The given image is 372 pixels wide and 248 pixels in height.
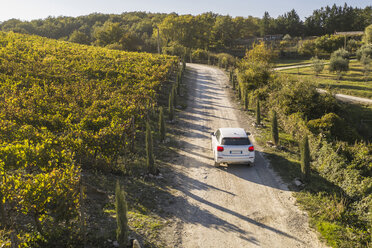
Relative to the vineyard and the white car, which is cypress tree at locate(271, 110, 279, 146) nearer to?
the white car

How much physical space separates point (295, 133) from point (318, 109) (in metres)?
5.37

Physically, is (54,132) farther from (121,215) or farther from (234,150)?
(234,150)

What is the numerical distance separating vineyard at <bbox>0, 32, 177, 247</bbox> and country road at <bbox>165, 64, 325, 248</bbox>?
154 inches

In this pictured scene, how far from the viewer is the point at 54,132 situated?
13.2 meters

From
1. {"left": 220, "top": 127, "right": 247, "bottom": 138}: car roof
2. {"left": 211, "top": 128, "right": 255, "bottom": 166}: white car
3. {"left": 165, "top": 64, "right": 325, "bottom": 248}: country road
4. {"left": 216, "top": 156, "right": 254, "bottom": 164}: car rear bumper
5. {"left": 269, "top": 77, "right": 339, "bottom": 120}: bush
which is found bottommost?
{"left": 165, "top": 64, "right": 325, "bottom": 248}: country road

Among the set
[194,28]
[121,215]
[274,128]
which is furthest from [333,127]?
[194,28]

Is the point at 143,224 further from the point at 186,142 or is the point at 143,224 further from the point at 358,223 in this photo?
the point at 186,142

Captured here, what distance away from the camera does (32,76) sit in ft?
71.1

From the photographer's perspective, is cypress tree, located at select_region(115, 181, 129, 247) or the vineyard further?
cypress tree, located at select_region(115, 181, 129, 247)

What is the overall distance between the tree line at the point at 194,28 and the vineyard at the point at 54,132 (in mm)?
43794

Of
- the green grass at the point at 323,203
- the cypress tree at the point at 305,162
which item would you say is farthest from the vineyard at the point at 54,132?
the cypress tree at the point at 305,162

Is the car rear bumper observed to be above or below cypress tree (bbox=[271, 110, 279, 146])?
below

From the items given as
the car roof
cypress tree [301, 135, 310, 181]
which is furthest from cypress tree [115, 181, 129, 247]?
cypress tree [301, 135, 310, 181]

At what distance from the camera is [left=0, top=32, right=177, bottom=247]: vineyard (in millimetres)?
7293
